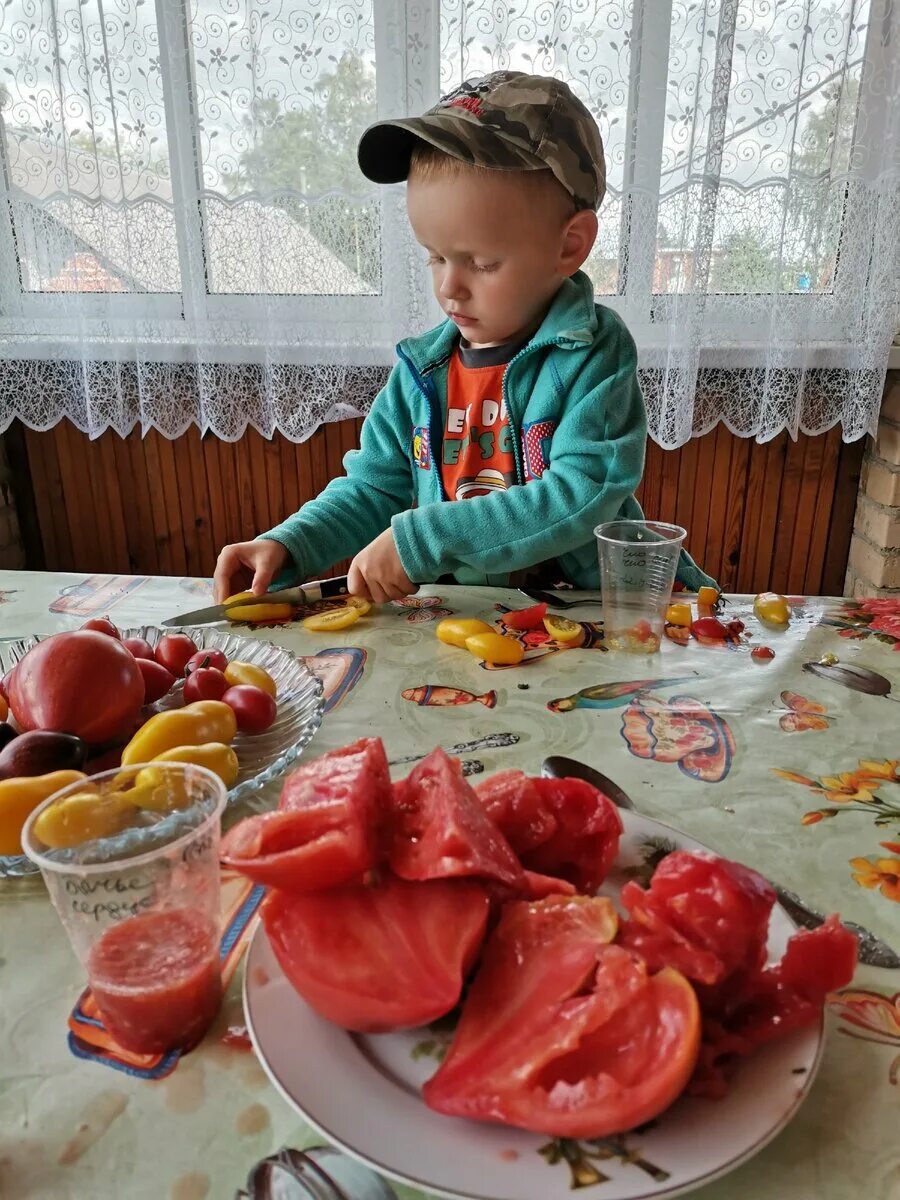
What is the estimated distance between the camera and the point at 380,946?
0.37 metres

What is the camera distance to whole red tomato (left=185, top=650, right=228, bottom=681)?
28.7 inches

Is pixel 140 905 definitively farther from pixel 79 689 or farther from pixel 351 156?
pixel 351 156

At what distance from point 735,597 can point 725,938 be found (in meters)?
0.69

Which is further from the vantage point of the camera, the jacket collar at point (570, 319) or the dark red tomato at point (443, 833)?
the jacket collar at point (570, 319)

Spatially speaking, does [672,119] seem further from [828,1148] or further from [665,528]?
[828,1148]

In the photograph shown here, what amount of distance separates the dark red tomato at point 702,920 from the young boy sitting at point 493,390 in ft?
2.08

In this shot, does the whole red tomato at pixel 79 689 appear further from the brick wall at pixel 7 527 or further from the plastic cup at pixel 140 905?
the brick wall at pixel 7 527

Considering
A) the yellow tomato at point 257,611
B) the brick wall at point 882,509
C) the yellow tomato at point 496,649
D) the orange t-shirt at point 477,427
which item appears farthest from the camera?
the brick wall at point 882,509

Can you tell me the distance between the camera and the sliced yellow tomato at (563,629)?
34.0 inches

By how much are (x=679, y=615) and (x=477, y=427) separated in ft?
1.50

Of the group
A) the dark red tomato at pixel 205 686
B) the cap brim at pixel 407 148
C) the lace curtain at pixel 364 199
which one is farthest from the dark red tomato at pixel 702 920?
the lace curtain at pixel 364 199

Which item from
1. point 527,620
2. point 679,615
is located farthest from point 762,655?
point 527,620

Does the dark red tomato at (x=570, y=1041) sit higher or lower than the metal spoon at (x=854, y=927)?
higher

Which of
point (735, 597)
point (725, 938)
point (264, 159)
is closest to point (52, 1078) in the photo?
point (725, 938)
